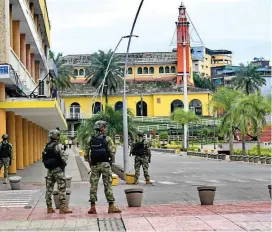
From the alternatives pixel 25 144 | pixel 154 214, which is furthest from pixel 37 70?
pixel 154 214

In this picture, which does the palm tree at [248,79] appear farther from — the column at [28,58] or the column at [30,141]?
the column at [28,58]

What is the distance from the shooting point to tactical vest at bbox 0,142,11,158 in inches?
881

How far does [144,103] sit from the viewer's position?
113 m

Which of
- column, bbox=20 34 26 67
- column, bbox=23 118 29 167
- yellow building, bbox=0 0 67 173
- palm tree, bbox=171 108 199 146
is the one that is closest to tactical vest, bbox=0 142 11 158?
yellow building, bbox=0 0 67 173

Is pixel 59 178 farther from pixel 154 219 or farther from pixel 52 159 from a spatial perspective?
pixel 154 219

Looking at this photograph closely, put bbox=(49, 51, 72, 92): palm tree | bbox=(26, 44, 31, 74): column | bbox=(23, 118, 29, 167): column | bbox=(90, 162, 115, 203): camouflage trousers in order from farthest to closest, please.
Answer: bbox=(49, 51, 72, 92): palm tree
bbox=(26, 44, 31, 74): column
bbox=(23, 118, 29, 167): column
bbox=(90, 162, 115, 203): camouflage trousers

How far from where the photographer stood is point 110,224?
11539mm

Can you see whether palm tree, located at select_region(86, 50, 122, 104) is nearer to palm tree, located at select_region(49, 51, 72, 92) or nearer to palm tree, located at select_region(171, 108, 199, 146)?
palm tree, located at select_region(49, 51, 72, 92)

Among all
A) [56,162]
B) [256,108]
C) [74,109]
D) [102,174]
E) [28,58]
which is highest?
[74,109]

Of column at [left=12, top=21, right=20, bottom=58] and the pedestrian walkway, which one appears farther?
column at [left=12, top=21, right=20, bottom=58]

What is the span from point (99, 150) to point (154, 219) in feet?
6.86

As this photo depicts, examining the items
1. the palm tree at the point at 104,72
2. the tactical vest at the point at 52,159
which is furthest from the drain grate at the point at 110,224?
the palm tree at the point at 104,72

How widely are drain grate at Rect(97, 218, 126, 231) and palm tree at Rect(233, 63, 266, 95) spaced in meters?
106

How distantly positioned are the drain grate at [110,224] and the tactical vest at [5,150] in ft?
35.9
